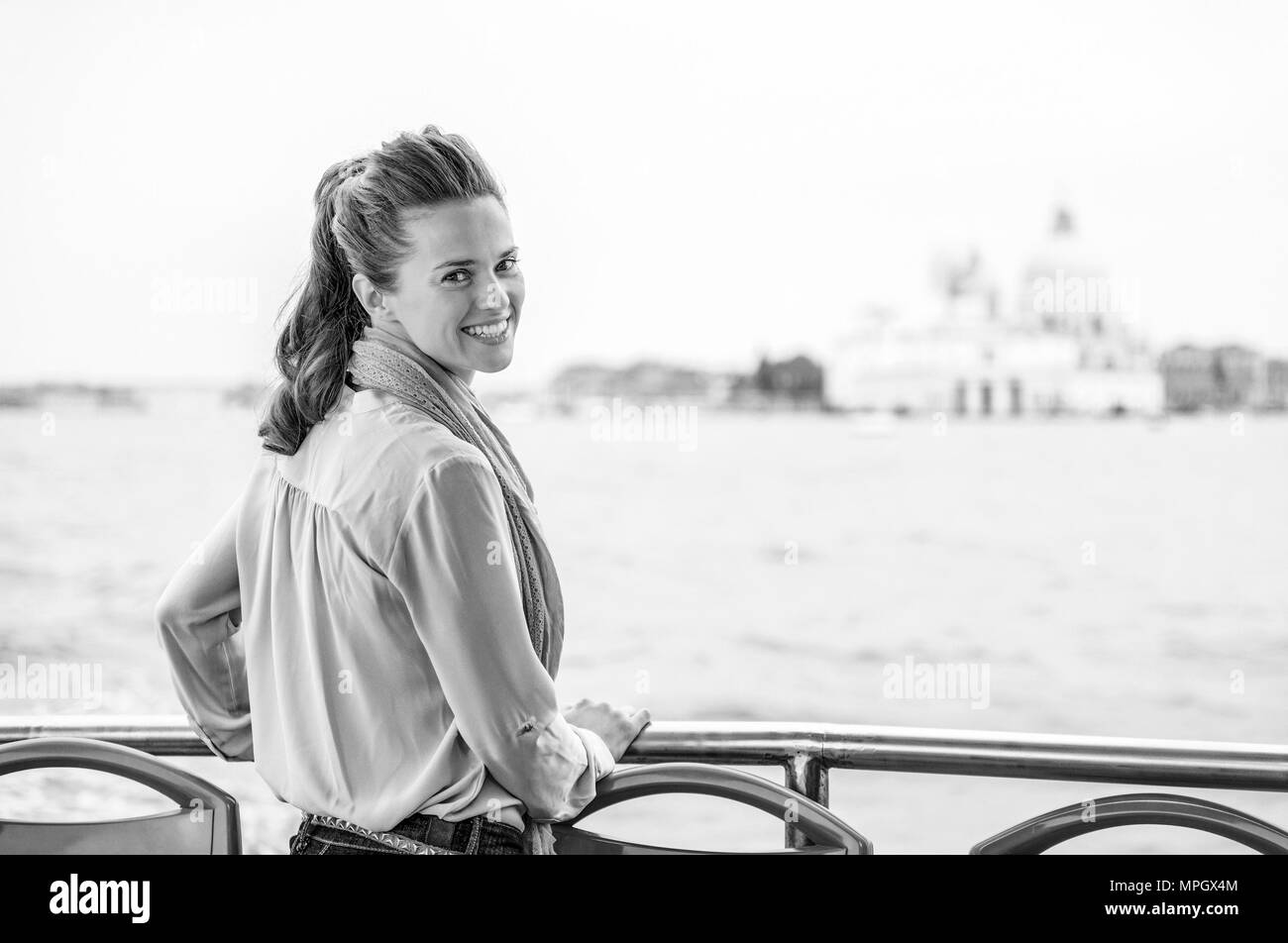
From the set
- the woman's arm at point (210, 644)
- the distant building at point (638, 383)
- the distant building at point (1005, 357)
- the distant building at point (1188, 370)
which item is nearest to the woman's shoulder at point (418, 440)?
the woman's arm at point (210, 644)

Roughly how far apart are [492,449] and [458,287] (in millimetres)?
167

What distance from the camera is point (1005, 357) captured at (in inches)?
1957

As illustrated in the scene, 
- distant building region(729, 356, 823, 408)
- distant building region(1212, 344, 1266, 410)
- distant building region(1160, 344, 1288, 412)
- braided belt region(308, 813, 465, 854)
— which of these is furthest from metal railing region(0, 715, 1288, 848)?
distant building region(1160, 344, 1288, 412)

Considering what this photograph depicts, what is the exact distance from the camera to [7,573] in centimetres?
3938

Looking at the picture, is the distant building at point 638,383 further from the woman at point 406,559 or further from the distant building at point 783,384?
the woman at point 406,559

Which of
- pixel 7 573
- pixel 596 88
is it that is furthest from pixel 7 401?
pixel 596 88

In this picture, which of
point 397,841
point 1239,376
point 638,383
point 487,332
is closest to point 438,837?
point 397,841

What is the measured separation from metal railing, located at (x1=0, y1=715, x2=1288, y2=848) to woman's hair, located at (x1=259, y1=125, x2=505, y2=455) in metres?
0.49

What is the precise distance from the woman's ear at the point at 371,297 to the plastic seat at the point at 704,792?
1.80 feet

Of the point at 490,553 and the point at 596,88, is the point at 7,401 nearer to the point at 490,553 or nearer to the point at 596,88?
the point at 596,88

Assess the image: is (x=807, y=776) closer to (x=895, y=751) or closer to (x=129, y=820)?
(x=895, y=751)

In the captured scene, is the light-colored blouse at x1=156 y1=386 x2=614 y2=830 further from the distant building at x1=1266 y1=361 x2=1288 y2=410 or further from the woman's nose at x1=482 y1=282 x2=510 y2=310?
the distant building at x1=1266 y1=361 x2=1288 y2=410

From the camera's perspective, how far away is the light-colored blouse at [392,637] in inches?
45.4
